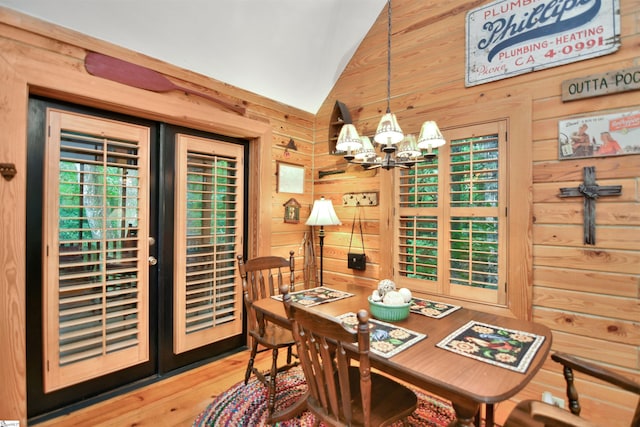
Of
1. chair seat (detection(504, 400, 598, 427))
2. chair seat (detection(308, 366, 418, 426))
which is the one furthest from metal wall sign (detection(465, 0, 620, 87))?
chair seat (detection(308, 366, 418, 426))

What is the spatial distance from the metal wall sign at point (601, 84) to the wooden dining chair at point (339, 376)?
1980 millimetres

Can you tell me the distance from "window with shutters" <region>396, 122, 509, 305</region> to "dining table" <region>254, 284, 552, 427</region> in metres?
0.69

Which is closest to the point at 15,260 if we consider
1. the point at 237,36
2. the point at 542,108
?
the point at 237,36

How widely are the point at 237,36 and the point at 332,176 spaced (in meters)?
1.50

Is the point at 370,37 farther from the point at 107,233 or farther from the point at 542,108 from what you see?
A: the point at 107,233

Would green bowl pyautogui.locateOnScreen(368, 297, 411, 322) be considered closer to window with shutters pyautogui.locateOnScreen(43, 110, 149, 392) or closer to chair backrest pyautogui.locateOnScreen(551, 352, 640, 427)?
chair backrest pyautogui.locateOnScreen(551, 352, 640, 427)

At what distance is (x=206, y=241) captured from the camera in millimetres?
2670

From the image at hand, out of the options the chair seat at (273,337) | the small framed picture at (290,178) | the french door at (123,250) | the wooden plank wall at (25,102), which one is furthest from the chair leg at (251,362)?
the small framed picture at (290,178)

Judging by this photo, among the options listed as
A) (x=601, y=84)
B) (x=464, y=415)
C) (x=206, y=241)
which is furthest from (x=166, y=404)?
(x=601, y=84)

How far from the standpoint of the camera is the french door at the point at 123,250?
1.95 meters

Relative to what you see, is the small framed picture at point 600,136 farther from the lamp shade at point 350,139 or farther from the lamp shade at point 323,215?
the lamp shade at point 323,215

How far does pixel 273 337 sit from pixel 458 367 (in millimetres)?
1320

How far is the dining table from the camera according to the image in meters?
1.03

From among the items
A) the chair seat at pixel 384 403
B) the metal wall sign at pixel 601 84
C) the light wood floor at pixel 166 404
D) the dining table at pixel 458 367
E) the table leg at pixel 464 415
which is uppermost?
the metal wall sign at pixel 601 84
